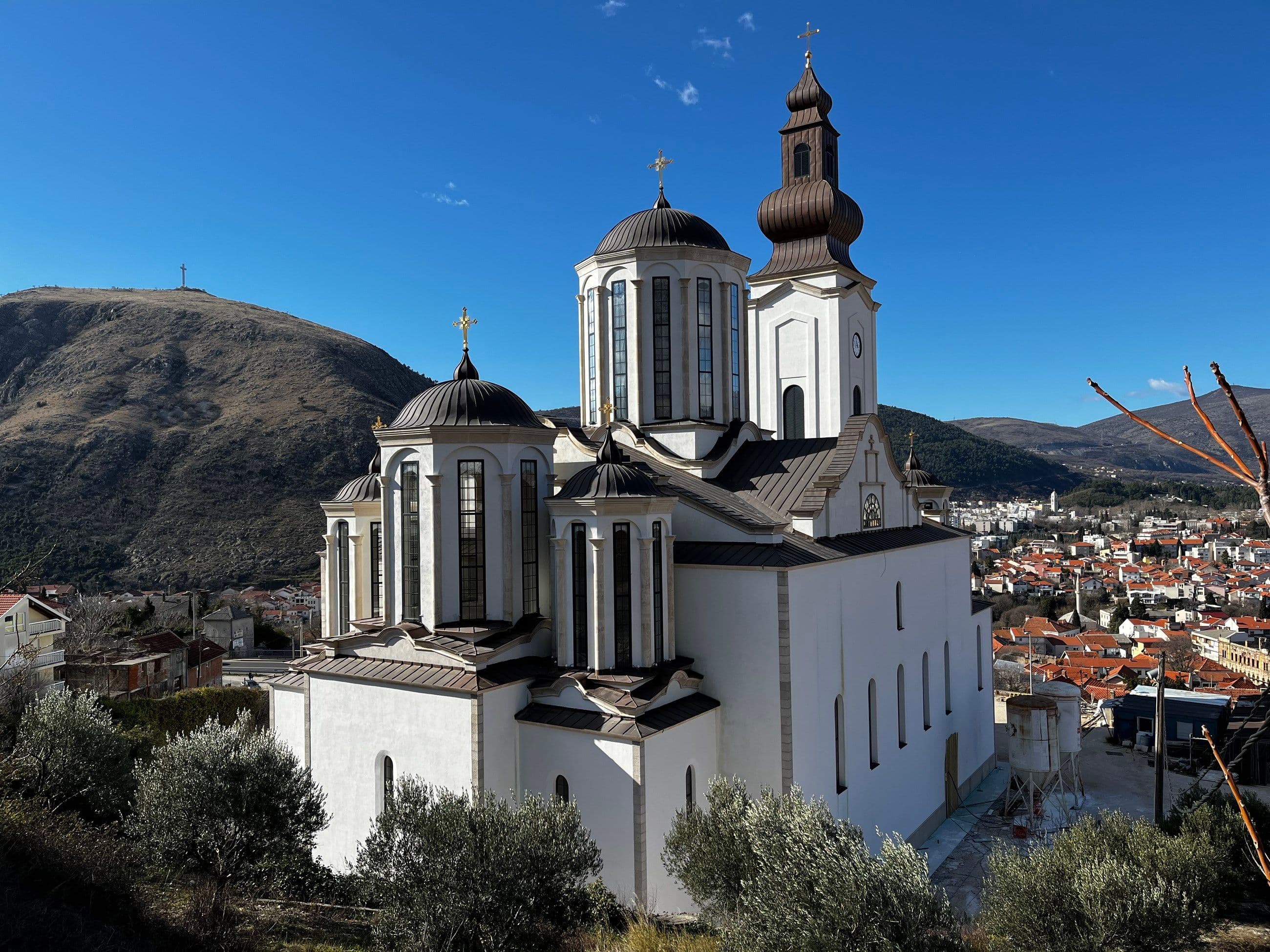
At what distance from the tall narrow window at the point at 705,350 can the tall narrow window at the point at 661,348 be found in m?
0.63

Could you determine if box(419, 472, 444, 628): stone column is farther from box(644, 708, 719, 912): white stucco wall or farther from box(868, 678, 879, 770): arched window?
box(868, 678, 879, 770): arched window

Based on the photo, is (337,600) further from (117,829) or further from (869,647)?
(869,647)

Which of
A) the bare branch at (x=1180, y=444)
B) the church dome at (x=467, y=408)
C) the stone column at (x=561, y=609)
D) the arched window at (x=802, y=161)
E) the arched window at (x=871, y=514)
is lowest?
the stone column at (x=561, y=609)

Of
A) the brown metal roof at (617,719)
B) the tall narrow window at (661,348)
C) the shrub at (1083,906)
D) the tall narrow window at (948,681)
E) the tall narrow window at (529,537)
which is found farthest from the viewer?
the tall narrow window at (948,681)

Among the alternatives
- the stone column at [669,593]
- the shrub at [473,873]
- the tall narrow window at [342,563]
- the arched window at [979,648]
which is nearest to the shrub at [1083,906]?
the shrub at [473,873]

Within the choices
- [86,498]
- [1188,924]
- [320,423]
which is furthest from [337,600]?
[320,423]

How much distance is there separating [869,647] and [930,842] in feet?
16.6

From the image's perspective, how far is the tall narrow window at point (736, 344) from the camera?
671 inches

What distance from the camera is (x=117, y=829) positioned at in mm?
11977

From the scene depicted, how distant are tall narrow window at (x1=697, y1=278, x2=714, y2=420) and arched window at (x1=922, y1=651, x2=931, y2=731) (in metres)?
7.34

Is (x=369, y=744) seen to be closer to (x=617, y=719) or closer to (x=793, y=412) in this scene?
(x=617, y=719)

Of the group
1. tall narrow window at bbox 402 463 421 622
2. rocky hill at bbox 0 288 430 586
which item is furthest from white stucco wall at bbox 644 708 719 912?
rocky hill at bbox 0 288 430 586

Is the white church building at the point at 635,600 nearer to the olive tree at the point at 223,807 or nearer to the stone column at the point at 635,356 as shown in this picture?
the stone column at the point at 635,356

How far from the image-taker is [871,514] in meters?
16.6
